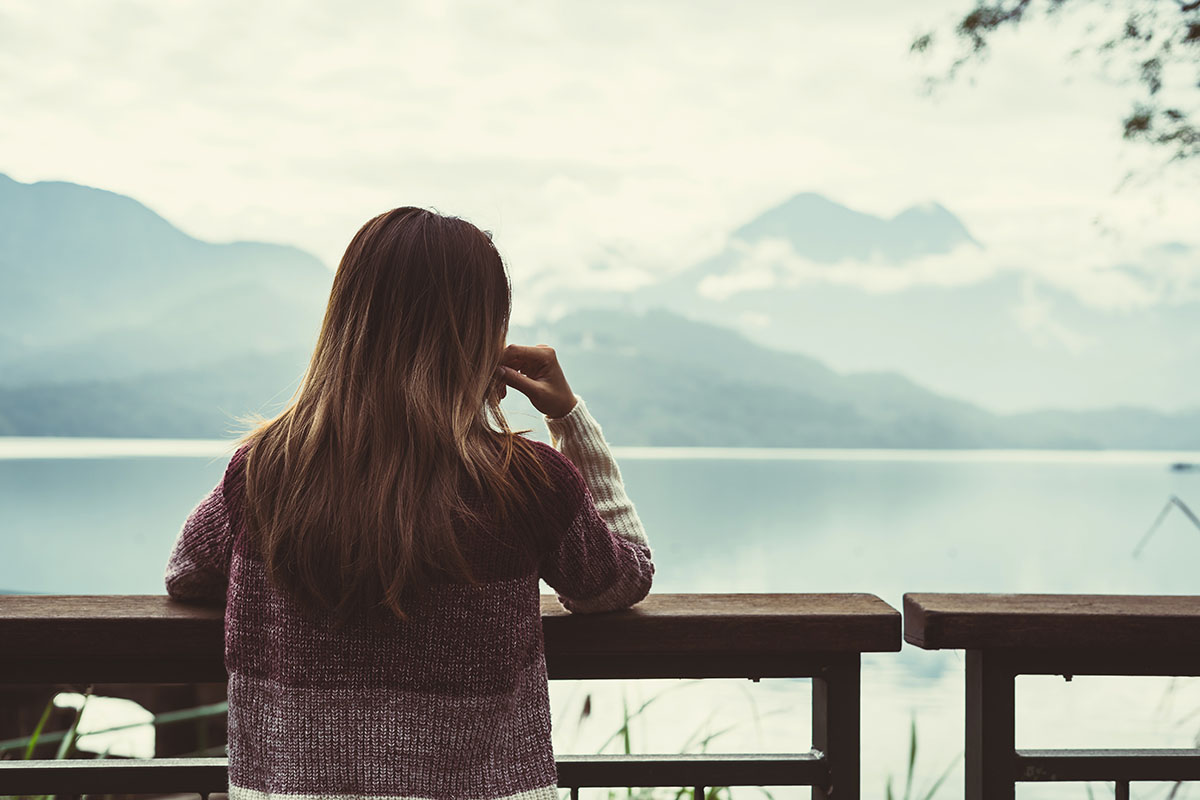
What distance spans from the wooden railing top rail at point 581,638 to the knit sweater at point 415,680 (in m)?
0.05

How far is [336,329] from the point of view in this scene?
1017mm

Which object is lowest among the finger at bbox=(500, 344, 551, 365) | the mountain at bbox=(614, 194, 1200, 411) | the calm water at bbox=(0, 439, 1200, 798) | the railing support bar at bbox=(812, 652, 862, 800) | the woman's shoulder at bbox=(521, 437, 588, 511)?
the railing support bar at bbox=(812, 652, 862, 800)

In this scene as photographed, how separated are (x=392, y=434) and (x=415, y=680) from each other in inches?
8.9

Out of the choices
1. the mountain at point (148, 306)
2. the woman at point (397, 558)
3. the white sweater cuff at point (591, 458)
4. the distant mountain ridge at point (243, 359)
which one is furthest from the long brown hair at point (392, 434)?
the mountain at point (148, 306)

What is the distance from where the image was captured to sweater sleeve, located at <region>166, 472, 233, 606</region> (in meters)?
1.02

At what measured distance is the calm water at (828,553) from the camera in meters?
2.56

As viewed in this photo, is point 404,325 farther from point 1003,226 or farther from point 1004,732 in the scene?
point 1003,226

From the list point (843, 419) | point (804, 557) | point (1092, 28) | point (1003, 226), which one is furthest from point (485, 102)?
point (1092, 28)

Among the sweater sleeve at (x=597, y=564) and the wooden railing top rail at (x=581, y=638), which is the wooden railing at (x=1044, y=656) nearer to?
the wooden railing top rail at (x=581, y=638)

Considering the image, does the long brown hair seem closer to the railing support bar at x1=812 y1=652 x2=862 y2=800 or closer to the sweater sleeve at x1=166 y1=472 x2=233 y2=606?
the sweater sleeve at x1=166 y1=472 x2=233 y2=606

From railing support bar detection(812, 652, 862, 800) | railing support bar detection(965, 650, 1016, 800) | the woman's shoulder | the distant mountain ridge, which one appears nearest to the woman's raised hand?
the woman's shoulder

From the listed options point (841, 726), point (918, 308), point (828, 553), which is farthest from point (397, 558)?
point (918, 308)

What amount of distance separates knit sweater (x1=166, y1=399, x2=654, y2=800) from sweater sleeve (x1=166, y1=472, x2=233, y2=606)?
0.09 feet

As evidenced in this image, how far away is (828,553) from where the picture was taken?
25297 mm
